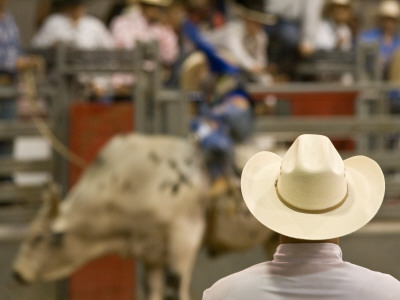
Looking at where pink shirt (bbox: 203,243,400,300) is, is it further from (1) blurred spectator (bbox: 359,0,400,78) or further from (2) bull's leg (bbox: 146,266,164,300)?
(1) blurred spectator (bbox: 359,0,400,78)

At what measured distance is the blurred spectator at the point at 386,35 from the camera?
1031 cm

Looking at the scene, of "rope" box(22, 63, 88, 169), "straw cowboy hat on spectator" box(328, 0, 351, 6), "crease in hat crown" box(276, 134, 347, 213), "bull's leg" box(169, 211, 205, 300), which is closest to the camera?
"crease in hat crown" box(276, 134, 347, 213)

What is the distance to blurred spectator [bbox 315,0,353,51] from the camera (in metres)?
10.6

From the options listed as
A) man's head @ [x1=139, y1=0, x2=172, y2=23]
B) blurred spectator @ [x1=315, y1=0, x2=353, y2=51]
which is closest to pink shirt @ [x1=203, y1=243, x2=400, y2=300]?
man's head @ [x1=139, y1=0, x2=172, y2=23]

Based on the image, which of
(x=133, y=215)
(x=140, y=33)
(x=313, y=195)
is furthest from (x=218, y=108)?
(x=313, y=195)

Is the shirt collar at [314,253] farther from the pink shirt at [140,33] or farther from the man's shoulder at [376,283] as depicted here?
the pink shirt at [140,33]

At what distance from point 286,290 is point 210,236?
17.6ft

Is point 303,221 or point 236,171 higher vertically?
point 303,221

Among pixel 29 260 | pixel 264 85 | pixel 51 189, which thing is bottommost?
pixel 29 260

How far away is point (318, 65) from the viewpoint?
9.88m

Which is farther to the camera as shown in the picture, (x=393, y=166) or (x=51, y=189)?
(x=393, y=166)

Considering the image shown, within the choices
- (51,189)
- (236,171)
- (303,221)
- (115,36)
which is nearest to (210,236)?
(236,171)

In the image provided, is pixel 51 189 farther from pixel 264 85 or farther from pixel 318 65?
pixel 318 65

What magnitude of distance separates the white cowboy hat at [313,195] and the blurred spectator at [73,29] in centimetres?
621
